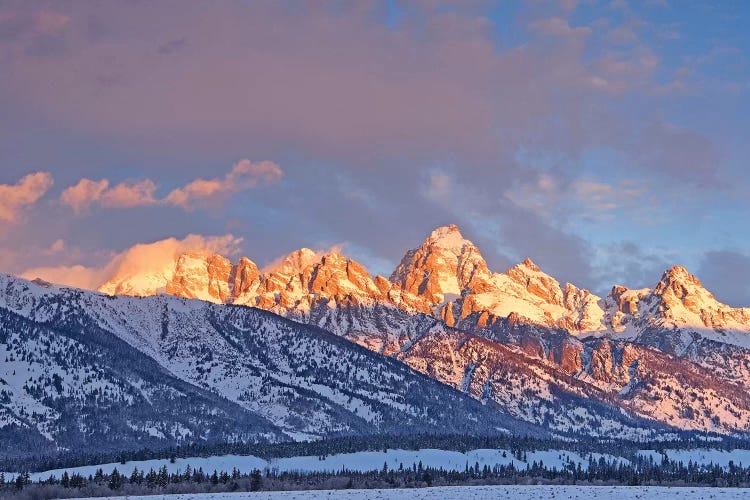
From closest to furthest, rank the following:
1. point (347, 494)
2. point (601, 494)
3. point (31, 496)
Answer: point (601, 494)
point (347, 494)
point (31, 496)

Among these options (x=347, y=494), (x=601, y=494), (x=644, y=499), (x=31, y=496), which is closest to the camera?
(x=644, y=499)

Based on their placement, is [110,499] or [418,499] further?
[110,499]

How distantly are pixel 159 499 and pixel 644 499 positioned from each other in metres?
72.9

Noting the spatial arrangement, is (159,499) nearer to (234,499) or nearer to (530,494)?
(234,499)

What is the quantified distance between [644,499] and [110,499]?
82940 millimetres

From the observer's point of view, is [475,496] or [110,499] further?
[110,499]

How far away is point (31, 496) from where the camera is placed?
197 meters

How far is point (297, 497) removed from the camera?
171625 mm

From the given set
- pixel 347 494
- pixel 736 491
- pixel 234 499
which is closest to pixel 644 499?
pixel 736 491

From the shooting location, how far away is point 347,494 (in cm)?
18025

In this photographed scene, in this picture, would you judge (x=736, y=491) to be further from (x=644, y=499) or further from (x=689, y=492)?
(x=644, y=499)

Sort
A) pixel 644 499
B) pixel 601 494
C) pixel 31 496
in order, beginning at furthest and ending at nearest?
pixel 31 496
pixel 601 494
pixel 644 499

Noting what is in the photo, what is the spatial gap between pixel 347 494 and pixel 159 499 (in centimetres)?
2894

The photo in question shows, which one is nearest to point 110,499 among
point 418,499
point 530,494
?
point 418,499
